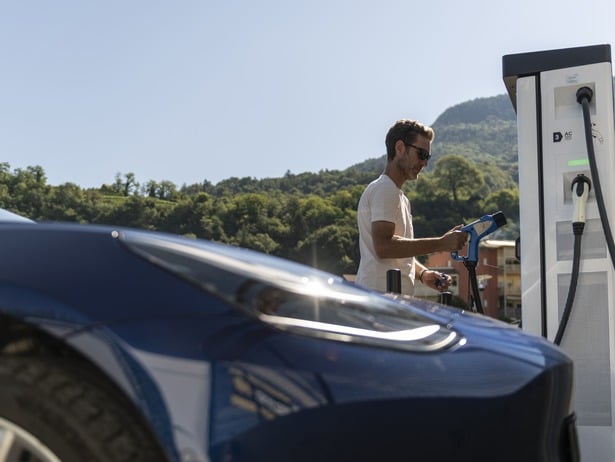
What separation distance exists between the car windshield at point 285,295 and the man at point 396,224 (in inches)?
78.4

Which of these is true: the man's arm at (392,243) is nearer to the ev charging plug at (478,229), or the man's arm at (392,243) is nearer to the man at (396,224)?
the man at (396,224)

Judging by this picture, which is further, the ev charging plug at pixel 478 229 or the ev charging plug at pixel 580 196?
the ev charging plug at pixel 478 229

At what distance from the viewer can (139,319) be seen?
57.1 inches

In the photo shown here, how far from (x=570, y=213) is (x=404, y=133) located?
0.95 metres

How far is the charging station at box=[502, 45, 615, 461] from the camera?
3.89 m

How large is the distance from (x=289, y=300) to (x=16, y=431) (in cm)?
58

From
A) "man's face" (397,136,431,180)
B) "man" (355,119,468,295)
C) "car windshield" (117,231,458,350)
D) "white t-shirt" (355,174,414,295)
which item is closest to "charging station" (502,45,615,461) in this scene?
"man" (355,119,468,295)

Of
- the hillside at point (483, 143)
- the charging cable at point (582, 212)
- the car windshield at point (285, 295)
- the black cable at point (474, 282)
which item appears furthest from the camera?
the hillside at point (483, 143)

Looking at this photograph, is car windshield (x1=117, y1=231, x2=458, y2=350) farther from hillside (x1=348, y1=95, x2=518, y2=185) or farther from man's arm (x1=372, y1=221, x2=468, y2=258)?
hillside (x1=348, y1=95, x2=518, y2=185)

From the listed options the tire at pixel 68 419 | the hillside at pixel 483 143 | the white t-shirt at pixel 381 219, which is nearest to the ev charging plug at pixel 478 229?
the white t-shirt at pixel 381 219

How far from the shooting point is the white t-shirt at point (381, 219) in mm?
3812

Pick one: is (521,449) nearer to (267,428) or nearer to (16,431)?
(267,428)

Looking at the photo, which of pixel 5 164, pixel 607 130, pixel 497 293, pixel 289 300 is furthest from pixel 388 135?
pixel 5 164

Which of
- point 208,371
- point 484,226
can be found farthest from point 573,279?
point 208,371
